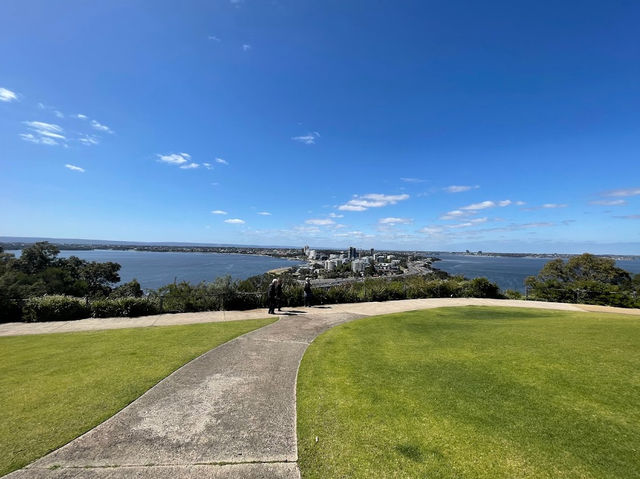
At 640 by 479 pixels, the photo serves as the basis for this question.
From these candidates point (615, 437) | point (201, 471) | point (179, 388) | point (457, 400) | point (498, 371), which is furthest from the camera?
point (498, 371)

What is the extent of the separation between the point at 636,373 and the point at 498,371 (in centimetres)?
230

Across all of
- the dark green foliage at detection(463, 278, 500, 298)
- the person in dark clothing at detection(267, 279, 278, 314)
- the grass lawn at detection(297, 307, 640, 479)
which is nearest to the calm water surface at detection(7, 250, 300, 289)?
the person in dark clothing at detection(267, 279, 278, 314)

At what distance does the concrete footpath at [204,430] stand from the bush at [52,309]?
7.83 metres

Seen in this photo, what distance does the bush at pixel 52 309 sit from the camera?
10.4m

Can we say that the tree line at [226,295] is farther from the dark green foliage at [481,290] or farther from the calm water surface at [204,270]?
the calm water surface at [204,270]

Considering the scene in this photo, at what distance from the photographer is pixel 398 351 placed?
6707 millimetres

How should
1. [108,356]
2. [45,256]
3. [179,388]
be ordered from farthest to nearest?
1. [45,256]
2. [108,356]
3. [179,388]

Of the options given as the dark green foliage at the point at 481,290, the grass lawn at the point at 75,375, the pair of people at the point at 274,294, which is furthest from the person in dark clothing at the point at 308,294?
the dark green foliage at the point at 481,290

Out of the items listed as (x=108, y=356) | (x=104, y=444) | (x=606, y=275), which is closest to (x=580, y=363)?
(x=104, y=444)

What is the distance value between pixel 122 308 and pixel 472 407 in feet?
39.5

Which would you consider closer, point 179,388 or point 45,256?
point 179,388

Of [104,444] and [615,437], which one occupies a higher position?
[615,437]

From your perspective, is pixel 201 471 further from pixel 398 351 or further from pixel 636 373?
pixel 636 373

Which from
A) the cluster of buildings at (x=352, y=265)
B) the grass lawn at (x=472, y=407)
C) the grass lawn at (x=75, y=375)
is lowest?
the cluster of buildings at (x=352, y=265)
